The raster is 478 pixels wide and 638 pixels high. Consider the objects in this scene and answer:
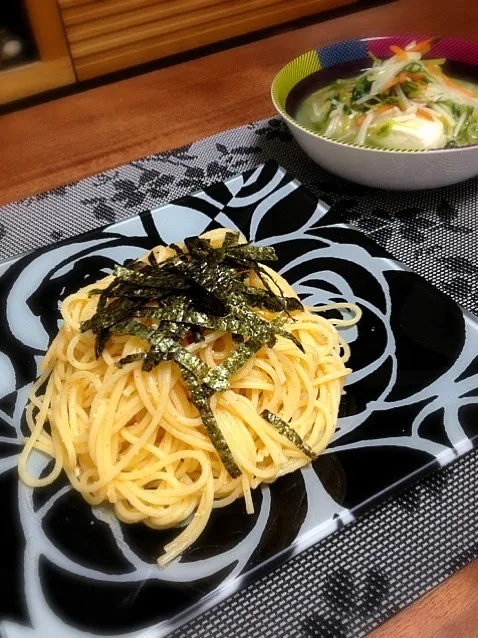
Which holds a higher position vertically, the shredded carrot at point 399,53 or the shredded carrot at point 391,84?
the shredded carrot at point 399,53

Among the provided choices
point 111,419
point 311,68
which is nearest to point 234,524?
point 111,419

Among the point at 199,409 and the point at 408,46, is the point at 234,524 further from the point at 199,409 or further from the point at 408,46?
the point at 408,46

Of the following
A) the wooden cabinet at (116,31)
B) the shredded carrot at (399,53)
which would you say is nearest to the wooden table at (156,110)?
the shredded carrot at (399,53)

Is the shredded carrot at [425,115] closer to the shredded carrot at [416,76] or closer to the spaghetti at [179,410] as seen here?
the shredded carrot at [416,76]

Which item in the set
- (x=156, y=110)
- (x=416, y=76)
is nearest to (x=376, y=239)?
(x=416, y=76)

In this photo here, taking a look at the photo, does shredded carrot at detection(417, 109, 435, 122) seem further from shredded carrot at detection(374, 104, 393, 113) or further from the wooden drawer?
the wooden drawer

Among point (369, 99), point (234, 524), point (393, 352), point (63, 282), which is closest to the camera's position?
point (234, 524)

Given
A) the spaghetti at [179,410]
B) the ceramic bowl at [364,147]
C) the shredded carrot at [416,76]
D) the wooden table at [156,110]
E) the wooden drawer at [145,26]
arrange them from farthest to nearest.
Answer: the wooden drawer at [145,26], the wooden table at [156,110], the shredded carrot at [416,76], the ceramic bowl at [364,147], the spaghetti at [179,410]
